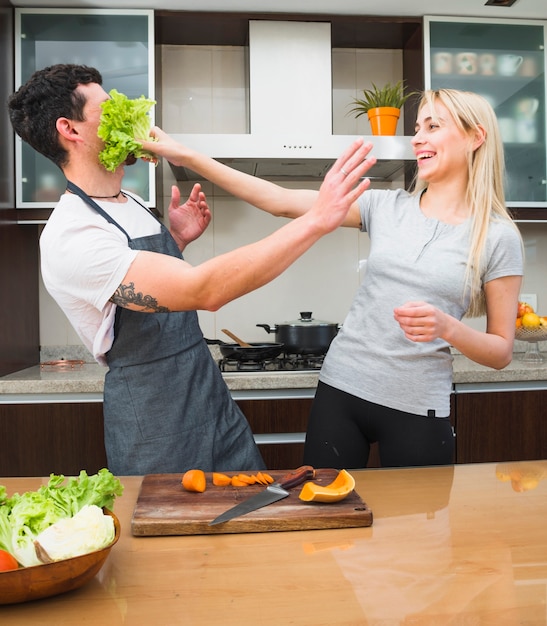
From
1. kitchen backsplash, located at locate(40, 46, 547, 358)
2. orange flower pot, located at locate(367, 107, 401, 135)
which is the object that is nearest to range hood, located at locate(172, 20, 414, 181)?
orange flower pot, located at locate(367, 107, 401, 135)

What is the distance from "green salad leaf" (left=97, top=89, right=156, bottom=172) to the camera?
156 cm

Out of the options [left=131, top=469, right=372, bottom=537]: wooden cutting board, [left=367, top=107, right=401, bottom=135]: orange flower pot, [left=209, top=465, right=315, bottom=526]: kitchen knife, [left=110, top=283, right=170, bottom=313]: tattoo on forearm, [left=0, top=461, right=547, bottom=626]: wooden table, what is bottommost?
[left=0, top=461, right=547, bottom=626]: wooden table

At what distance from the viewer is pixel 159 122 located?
10.5 feet

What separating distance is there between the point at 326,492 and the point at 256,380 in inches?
58.5

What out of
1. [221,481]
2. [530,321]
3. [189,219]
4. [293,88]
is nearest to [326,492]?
[221,481]

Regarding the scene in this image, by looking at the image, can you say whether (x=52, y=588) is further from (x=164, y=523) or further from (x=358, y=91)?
(x=358, y=91)

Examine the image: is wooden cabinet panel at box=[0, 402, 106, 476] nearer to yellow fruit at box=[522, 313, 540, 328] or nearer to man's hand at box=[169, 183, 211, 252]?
man's hand at box=[169, 183, 211, 252]

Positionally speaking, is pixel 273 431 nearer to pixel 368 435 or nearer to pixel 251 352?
pixel 251 352

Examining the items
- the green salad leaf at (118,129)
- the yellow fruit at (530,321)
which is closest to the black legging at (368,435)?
the green salad leaf at (118,129)

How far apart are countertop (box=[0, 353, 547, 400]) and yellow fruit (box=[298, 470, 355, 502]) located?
1.42m

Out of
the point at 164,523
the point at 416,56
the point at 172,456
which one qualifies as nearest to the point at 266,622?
the point at 164,523

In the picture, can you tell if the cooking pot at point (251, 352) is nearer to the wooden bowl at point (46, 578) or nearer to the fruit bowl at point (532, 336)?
the fruit bowl at point (532, 336)

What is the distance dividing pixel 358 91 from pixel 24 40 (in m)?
1.53

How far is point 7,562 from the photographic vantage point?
0.81 metres
